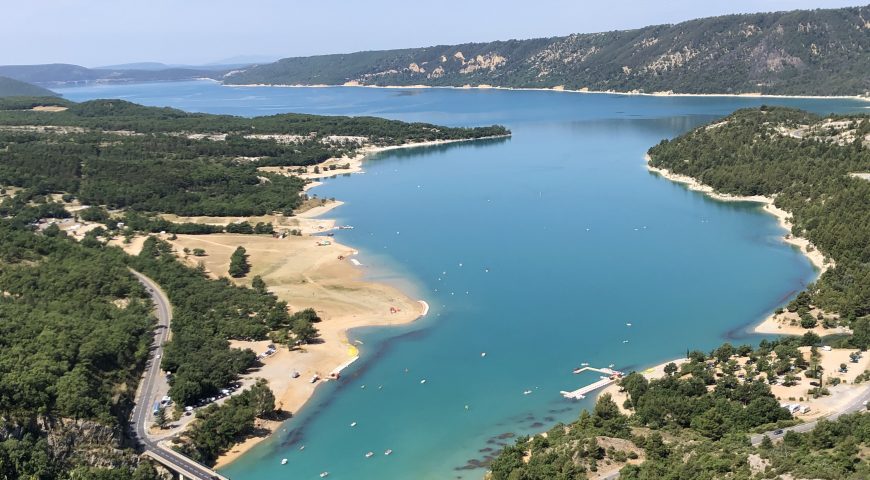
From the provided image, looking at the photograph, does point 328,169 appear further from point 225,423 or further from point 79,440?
point 79,440

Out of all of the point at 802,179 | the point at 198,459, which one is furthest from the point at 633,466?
the point at 802,179

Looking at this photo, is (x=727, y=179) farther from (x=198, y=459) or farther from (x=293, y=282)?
(x=198, y=459)

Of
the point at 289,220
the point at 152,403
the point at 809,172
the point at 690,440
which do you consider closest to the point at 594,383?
the point at 690,440

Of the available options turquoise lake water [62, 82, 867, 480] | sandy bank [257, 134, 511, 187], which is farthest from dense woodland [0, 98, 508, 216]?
turquoise lake water [62, 82, 867, 480]

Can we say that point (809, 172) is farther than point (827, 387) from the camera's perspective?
Yes

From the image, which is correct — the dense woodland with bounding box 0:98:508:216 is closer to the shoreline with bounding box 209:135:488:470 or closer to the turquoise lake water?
the turquoise lake water
